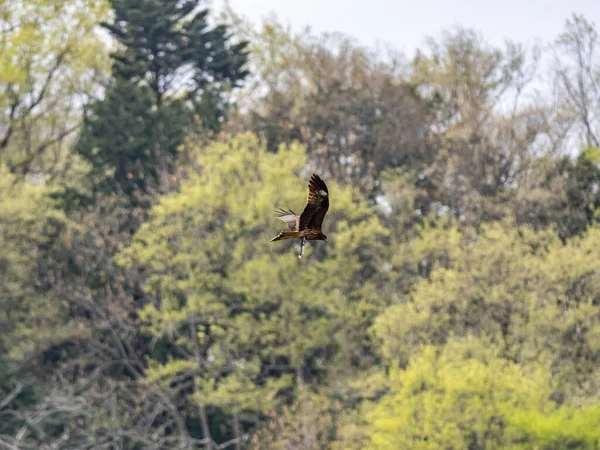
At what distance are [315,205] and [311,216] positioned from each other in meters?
0.11

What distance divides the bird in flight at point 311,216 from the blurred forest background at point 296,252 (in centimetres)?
1710

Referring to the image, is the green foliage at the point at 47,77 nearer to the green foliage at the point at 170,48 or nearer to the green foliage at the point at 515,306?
the green foliage at the point at 170,48

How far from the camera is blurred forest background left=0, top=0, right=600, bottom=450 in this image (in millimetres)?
27141

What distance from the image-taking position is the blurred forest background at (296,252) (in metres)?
27.1

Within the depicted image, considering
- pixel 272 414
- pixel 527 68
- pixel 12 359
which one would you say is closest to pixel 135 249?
pixel 12 359

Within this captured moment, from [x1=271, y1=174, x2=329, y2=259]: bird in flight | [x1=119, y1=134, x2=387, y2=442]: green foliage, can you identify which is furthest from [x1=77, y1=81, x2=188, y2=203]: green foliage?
[x1=271, y1=174, x2=329, y2=259]: bird in flight

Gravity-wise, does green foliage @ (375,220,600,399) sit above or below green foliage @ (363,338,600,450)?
above

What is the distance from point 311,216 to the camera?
798cm

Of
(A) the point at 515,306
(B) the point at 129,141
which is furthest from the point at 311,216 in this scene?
(B) the point at 129,141

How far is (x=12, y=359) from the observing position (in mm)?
30516

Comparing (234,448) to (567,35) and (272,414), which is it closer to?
(272,414)

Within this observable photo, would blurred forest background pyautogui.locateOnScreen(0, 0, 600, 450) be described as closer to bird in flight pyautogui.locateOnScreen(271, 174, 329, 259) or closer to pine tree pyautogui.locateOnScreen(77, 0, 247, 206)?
pine tree pyautogui.locateOnScreen(77, 0, 247, 206)

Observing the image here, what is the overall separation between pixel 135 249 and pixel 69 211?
2.63m

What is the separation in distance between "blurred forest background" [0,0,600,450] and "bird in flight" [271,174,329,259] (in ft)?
56.1
